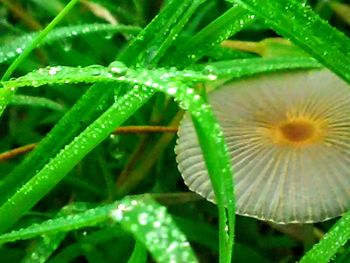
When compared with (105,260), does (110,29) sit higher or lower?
higher

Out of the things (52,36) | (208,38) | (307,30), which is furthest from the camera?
(52,36)

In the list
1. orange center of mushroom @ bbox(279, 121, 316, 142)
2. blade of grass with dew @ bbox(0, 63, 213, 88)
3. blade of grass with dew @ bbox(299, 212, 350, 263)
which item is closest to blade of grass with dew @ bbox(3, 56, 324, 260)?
blade of grass with dew @ bbox(0, 63, 213, 88)

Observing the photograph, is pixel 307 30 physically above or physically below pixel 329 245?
above

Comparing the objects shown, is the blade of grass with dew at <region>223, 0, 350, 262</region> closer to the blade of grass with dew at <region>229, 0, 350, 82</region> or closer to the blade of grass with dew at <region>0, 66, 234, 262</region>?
the blade of grass with dew at <region>229, 0, 350, 82</region>

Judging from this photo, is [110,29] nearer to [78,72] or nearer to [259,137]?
[259,137]

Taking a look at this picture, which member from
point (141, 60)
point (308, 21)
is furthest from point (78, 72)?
point (308, 21)

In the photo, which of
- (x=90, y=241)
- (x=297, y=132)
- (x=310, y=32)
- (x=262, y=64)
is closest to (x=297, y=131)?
(x=297, y=132)

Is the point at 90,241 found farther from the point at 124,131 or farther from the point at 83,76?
the point at 83,76
